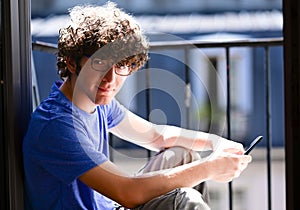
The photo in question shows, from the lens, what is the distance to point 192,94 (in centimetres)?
158

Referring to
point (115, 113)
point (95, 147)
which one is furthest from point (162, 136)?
point (95, 147)

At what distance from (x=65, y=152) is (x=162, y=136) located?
364 mm

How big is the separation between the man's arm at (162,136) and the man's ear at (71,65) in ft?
0.84

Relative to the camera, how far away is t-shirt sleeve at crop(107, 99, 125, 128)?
149cm

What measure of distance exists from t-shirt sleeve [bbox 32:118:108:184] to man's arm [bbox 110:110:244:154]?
0.27 meters

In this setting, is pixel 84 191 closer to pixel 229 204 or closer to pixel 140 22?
pixel 140 22

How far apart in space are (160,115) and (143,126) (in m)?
0.07

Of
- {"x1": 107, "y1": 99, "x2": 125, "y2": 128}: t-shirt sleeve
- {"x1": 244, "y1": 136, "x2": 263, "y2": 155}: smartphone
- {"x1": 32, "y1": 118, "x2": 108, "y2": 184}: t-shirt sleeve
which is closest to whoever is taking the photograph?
{"x1": 32, "y1": 118, "x2": 108, "y2": 184}: t-shirt sleeve

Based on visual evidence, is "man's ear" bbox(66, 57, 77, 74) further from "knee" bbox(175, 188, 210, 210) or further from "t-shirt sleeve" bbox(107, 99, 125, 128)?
"knee" bbox(175, 188, 210, 210)

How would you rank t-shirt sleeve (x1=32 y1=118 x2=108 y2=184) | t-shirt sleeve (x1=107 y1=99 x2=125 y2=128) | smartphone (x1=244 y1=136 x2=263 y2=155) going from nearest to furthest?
t-shirt sleeve (x1=32 y1=118 x2=108 y2=184) → smartphone (x1=244 y1=136 x2=263 y2=155) → t-shirt sleeve (x1=107 y1=99 x2=125 y2=128)

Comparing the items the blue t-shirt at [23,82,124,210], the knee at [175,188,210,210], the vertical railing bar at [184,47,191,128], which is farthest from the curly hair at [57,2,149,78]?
the knee at [175,188,210,210]

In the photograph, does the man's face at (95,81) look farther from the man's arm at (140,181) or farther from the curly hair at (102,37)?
the man's arm at (140,181)

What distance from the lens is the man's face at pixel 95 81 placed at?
4.35 feet

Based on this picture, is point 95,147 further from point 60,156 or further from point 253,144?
point 253,144
